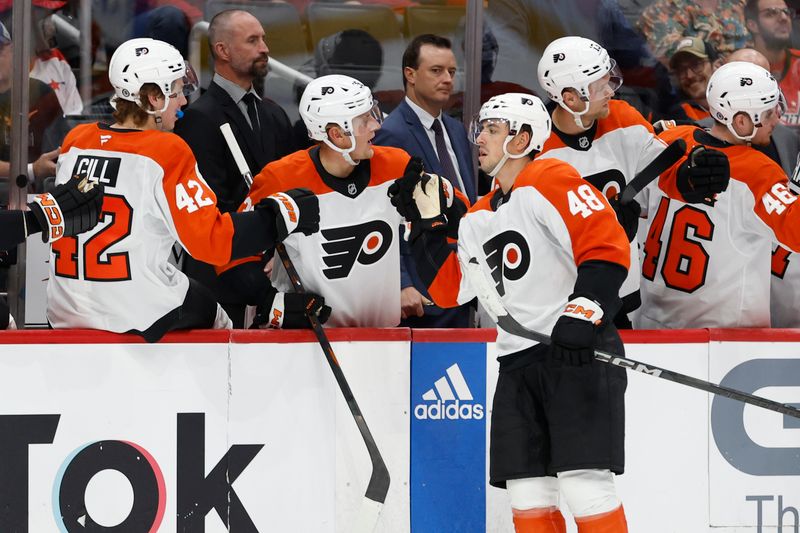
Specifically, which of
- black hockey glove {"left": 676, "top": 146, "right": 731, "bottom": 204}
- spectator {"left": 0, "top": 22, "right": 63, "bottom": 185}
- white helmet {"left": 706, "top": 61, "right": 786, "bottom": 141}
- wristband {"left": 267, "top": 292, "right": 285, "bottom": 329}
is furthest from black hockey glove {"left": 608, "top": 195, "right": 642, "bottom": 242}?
spectator {"left": 0, "top": 22, "right": 63, "bottom": 185}

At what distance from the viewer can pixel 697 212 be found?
3.77m

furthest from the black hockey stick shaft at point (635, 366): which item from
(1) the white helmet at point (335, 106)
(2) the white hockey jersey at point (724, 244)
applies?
(1) the white helmet at point (335, 106)

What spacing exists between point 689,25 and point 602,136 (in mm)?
1020

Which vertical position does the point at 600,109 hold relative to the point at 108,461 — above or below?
above

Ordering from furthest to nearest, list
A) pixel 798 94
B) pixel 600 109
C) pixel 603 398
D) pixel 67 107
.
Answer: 1. pixel 798 94
2. pixel 67 107
3. pixel 600 109
4. pixel 603 398

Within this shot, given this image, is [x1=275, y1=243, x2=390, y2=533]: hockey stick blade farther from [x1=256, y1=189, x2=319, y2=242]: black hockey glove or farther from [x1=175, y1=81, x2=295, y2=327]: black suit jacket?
[x1=175, y1=81, x2=295, y2=327]: black suit jacket

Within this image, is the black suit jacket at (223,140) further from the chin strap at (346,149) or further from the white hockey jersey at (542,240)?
the white hockey jersey at (542,240)

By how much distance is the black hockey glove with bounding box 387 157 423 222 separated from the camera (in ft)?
11.0

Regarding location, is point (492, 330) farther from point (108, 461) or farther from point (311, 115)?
point (108, 461)

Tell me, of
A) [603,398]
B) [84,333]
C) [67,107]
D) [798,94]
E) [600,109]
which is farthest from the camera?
[798,94]

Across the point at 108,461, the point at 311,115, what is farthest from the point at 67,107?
the point at 108,461

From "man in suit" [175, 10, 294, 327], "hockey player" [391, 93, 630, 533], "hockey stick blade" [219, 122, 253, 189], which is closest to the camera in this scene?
"hockey player" [391, 93, 630, 533]

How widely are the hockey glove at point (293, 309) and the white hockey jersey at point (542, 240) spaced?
526mm

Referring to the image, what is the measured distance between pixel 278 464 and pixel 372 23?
5.40 ft
